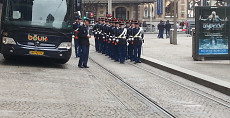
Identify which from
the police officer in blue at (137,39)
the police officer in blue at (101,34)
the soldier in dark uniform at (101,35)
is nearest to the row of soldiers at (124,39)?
the police officer in blue at (137,39)

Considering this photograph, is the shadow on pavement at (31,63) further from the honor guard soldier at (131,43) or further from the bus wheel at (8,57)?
A: the honor guard soldier at (131,43)

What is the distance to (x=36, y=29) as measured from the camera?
17.6 m

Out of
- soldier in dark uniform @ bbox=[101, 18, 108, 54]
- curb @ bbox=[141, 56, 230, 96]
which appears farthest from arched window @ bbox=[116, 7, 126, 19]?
curb @ bbox=[141, 56, 230, 96]

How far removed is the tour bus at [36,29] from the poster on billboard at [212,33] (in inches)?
208

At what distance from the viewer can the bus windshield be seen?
17.6 metres

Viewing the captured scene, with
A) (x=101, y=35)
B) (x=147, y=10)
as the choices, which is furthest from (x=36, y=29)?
(x=147, y=10)

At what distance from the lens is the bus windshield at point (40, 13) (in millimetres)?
17625

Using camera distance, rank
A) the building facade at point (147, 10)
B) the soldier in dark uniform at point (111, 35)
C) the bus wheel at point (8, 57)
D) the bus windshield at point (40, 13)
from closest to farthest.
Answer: the bus windshield at point (40, 13)
the bus wheel at point (8, 57)
the soldier in dark uniform at point (111, 35)
the building facade at point (147, 10)

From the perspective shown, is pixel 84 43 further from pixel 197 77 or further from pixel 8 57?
pixel 197 77

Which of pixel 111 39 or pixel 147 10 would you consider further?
pixel 147 10

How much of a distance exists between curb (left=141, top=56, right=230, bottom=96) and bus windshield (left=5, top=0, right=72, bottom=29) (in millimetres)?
3485

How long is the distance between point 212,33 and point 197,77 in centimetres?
609

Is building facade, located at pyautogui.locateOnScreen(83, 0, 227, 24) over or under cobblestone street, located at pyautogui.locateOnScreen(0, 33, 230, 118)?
over

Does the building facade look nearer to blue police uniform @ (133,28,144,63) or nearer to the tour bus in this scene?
blue police uniform @ (133,28,144,63)
